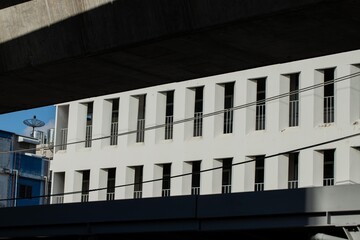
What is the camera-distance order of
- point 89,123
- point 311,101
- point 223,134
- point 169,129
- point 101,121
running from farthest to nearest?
point 89,123 → point 101,121 → point 169,129 → point 223,134 → point 311,101

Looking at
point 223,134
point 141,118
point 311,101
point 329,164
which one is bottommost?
point 329,164

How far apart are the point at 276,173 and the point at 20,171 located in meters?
20.0

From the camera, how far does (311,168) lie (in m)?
52.5

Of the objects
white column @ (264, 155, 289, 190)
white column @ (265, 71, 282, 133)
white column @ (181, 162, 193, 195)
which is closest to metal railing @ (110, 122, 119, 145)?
white column @ (181, 162, 193, 195)

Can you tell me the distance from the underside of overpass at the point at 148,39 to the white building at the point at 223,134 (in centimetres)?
3489

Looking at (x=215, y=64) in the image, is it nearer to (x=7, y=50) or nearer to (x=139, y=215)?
(x=7, y=50)

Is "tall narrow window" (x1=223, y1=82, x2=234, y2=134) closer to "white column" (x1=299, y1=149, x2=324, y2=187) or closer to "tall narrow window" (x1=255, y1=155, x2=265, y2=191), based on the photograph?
"tall narrow window" (x1=255, y1=155, x2=265, y2=191)

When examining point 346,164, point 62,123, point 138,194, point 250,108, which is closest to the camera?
point 346,164

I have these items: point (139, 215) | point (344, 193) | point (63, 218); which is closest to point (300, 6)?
point (344, 193)

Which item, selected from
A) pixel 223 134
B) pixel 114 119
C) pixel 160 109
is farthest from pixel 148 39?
pixel 114 119

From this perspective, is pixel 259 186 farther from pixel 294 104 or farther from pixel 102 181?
pixel 102 181

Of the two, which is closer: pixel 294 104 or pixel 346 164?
pixel 346 164

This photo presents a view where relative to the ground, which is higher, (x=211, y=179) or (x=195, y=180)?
(x=195, y=180)

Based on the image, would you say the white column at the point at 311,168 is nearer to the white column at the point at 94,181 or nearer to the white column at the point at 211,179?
the white column at the point at 211,179
